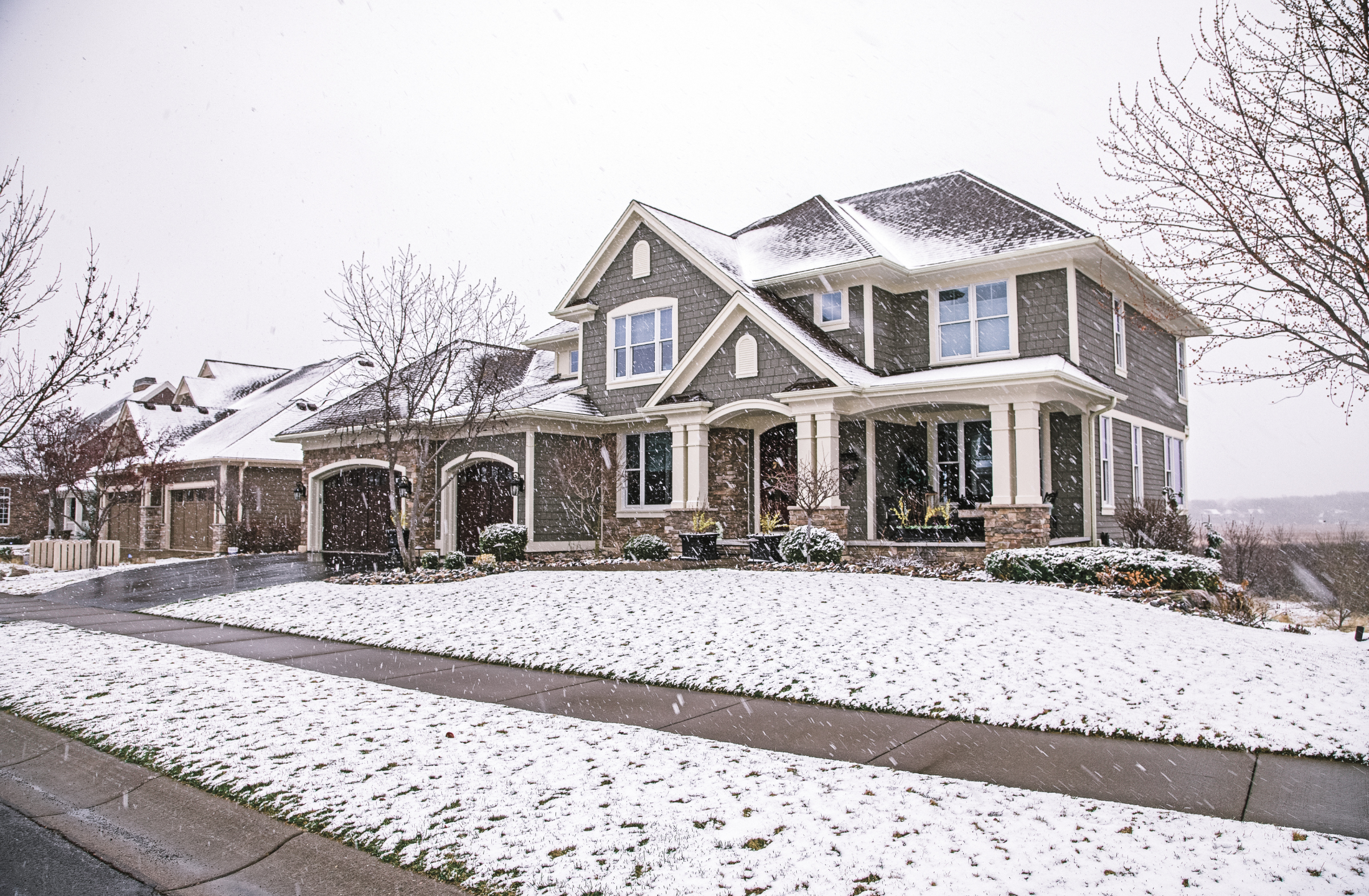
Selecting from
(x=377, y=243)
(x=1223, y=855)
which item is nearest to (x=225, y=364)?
(x=1223, y=855)

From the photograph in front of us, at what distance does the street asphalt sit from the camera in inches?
191

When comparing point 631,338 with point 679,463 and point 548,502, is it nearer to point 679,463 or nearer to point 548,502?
point 679,463

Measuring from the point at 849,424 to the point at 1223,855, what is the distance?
14.1 m

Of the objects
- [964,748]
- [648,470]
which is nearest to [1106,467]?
[648,470]

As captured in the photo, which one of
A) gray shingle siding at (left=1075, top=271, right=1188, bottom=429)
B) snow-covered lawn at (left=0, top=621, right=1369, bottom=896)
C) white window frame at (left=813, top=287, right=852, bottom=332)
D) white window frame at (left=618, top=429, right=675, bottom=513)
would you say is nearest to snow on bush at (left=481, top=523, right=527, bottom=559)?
white window frame at (left=618, top=429, right=675, bottom=513)

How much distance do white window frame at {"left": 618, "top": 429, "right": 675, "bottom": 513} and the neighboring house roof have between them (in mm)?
1049

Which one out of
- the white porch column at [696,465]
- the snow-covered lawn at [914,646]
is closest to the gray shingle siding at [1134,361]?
the snow-covered lawn at [914,646]

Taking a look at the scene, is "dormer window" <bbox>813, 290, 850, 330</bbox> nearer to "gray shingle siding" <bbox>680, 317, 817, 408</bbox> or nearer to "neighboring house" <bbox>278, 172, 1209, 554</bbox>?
"neighboring house" <bbox>278, 172, 1209, 554</bbox>

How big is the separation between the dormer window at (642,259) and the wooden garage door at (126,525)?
73.0 ft

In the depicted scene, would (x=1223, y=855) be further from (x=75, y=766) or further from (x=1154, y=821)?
(x=75, y=766)

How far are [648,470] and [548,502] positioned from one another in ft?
8.27

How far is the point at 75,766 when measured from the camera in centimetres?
587

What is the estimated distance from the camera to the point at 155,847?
→ 14.8 ft

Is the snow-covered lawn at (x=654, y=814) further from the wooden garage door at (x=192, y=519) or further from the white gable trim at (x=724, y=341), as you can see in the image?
the wooden garage door at (x=192, y=519)
